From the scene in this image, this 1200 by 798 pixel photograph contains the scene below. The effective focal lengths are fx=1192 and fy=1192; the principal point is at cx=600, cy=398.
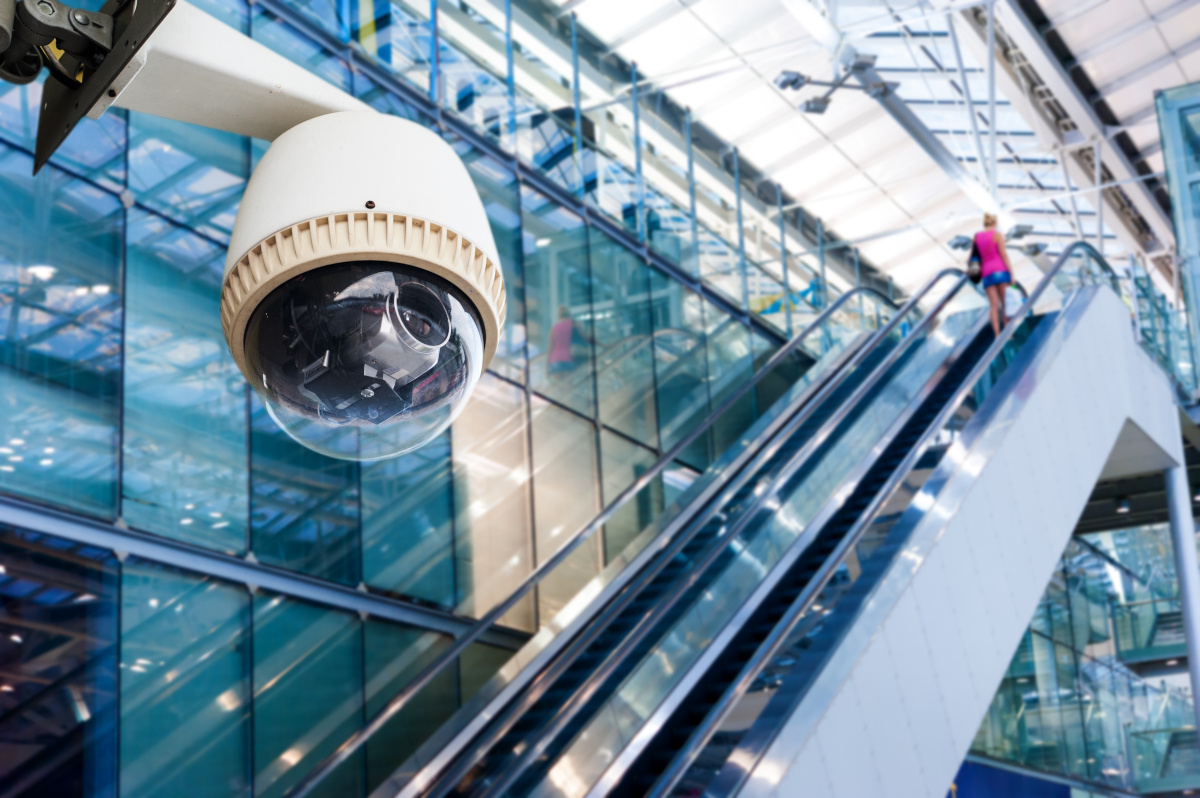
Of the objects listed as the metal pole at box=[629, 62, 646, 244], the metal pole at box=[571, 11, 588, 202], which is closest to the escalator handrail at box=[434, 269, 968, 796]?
the metal pole at box=[629, 62, 646, 244]

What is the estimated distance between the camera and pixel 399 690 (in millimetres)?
8516

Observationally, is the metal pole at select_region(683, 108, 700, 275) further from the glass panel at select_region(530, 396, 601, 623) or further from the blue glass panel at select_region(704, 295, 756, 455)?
the glass panel at select_region(530, 396, 601, 623)

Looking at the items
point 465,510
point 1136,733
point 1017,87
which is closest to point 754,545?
point 465,510

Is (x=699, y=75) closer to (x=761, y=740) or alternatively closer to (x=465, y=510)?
(x=465, y=510)

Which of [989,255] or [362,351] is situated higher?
[989,255]

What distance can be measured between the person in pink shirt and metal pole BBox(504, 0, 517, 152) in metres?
1.64

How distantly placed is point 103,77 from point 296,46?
327 inches

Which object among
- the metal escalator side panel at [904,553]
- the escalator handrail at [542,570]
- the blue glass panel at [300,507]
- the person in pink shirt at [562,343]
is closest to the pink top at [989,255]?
the escalator handrail at [542,570]

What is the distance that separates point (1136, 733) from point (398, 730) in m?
12.9

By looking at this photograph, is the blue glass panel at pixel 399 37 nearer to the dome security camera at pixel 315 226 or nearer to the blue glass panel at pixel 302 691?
the blue glass panel at pixel 302 691

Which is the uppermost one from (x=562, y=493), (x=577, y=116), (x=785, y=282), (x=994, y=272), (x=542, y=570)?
(x=785, y=282)

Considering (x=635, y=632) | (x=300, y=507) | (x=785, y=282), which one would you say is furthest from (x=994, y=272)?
(x=300, y=507)

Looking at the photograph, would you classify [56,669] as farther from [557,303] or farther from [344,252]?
[344,252]

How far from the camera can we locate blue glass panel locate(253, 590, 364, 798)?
757cm
